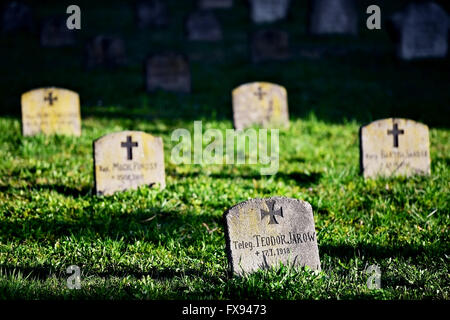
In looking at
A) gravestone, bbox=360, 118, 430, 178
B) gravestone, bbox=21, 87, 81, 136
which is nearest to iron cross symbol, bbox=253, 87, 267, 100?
gravestone, bbox=360, 118, 430, 178

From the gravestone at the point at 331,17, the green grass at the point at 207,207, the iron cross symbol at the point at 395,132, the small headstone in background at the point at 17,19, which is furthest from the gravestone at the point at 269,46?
the small headstone in background at the point at 17,19

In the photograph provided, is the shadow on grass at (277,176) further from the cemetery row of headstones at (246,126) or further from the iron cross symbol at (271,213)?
the iron cross symbol at (271,213)

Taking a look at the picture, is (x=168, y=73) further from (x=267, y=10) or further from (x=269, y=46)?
(x=267, y=10)

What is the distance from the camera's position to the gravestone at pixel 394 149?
663 centimetres

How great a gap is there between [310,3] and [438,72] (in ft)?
19.1

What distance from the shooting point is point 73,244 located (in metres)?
4.78

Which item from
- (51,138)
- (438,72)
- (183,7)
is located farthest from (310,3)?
(51,138)

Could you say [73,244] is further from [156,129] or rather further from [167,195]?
[156,129]

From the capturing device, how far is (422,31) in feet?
47.5

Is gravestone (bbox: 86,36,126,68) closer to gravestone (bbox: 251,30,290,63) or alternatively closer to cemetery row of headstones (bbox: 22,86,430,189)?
gravestone (bbox: 251,30,290,63)

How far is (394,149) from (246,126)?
9.56ft

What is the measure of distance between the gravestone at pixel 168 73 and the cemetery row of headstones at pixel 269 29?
9.28 feet

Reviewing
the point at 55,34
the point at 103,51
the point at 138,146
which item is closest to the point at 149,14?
the point at 55,34

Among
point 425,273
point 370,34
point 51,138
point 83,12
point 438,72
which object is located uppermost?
point 83,12
